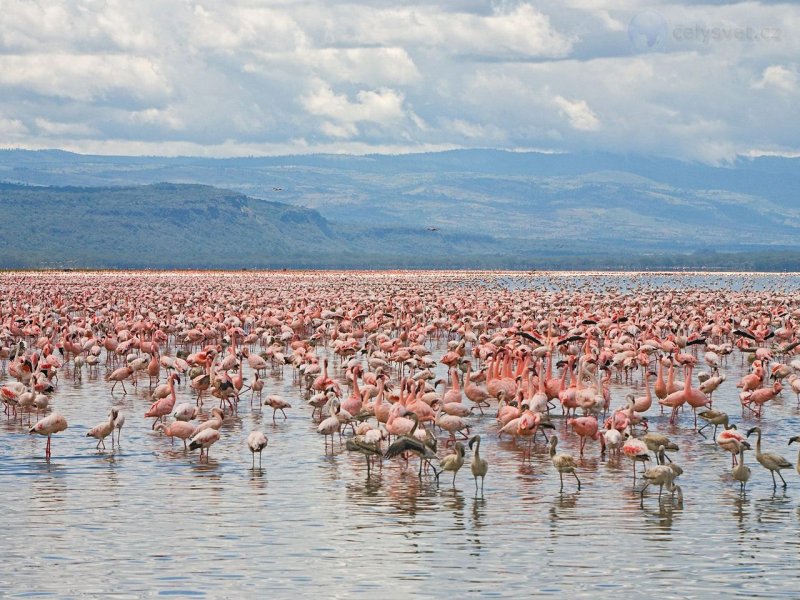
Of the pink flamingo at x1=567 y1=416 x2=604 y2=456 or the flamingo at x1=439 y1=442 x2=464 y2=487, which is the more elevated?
the pink flamingo at x1=567 y1=416 x2=604 y2=456

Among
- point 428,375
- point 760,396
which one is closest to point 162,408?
point 428,375

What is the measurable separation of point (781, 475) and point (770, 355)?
42.7 ft

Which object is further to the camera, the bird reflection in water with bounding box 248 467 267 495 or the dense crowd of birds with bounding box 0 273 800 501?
the dense crowd of birds with bounding box 0 273 800 501

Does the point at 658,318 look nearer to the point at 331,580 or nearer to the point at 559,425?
the point at 559,425

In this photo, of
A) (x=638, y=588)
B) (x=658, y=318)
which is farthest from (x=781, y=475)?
(x=658, y=318)

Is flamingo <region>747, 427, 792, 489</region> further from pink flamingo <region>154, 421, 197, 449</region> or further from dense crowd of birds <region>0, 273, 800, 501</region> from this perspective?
pink flamingo <region>154, 421, 197, 449</region>

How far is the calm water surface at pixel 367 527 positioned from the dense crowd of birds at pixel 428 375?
0.39 m

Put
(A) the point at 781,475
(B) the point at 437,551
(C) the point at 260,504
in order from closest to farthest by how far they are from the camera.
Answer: (B) the point at 437,551 → (C) the point at 260,504 → (A) the point at 781,475

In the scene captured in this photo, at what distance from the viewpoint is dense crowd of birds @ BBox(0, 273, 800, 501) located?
17.3m

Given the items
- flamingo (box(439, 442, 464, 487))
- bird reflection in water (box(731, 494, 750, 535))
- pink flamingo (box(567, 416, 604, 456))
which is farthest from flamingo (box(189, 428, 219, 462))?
bird reflection in water (box(731, 494, 750, 535))

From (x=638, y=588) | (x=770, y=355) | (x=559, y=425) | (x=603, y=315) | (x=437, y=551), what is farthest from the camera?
(x=603, y=315)

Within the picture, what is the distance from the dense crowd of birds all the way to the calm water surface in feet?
1.27

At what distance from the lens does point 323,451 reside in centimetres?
1830

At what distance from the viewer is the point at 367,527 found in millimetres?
13586
